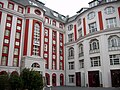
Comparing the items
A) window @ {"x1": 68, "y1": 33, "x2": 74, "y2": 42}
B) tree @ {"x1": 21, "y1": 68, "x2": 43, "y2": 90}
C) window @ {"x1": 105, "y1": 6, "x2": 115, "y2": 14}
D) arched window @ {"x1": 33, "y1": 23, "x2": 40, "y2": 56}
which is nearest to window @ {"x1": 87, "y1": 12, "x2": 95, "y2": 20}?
window @ {"x1": 105, "y1": 6, "x2": 115, "y2": 14}

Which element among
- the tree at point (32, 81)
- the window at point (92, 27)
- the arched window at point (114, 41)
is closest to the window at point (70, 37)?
the window at point (92, 27)

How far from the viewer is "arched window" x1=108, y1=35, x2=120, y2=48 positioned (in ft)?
93.3

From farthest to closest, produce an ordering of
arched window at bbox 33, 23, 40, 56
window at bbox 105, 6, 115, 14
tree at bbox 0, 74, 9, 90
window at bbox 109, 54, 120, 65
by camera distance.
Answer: arched window at bbox 33, 23, 40, 56, window at bbox 105, 6, 115, 14, window at bbox 109, 54, 120, 65, tree at bbox 0, 74, 9, 90

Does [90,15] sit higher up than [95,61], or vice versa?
[90,15]

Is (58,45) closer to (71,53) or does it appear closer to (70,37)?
(71,53)

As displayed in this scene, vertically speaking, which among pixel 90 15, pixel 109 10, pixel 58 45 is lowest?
pixel 58 45

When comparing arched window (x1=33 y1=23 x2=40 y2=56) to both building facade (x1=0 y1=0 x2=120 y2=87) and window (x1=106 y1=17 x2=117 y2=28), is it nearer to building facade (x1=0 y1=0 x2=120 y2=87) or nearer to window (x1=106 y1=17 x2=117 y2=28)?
building facade (x1=0 y1=0 x2=120 y2=87)

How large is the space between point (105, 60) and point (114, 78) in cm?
378

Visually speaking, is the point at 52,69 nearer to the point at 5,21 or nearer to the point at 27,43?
the point at 27,43

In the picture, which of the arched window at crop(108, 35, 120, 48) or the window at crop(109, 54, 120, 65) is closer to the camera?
the window at crop(109, 54, 120, 65)

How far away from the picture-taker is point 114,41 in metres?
28.8

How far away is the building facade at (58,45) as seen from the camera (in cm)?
2827

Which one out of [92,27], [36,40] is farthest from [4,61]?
[92,27]

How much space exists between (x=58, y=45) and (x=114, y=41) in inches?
601
